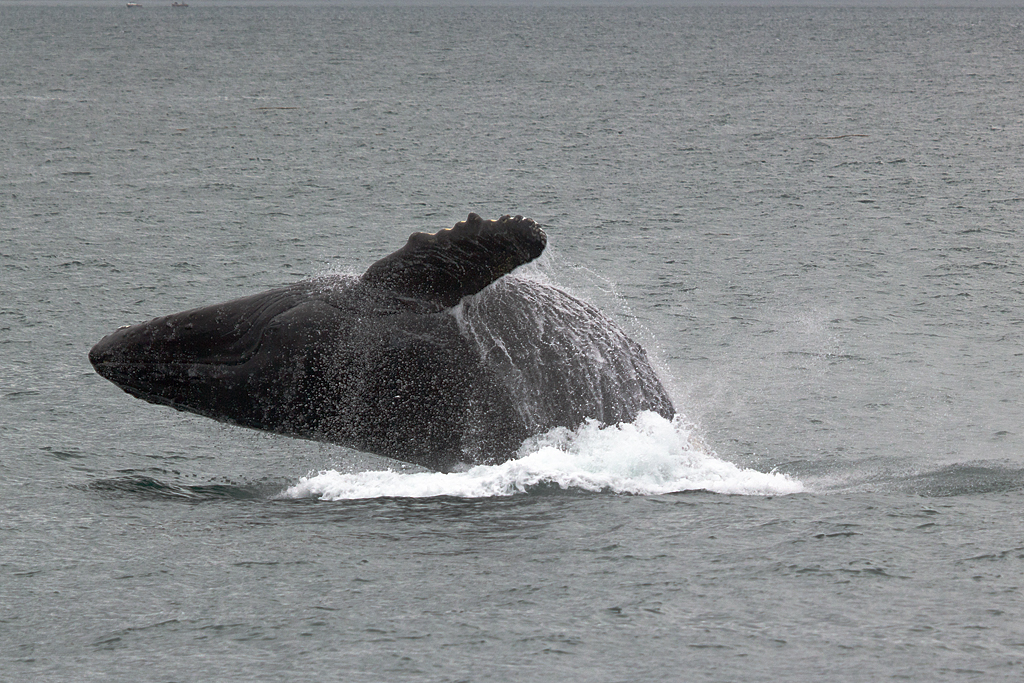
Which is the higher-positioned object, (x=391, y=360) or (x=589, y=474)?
(x=391, y=360)

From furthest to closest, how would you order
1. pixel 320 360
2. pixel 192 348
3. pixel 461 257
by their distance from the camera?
1. pixel 192 348
2. pixel 320 360
3. pixel 461 257

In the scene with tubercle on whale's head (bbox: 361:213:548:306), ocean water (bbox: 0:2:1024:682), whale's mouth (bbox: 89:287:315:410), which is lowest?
ocean water (bbox: 0:2:1024:682)

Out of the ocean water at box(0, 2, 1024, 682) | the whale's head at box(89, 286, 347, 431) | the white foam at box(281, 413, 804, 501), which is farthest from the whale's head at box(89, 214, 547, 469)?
the ocean water at box(0, 2, 1024, 682)

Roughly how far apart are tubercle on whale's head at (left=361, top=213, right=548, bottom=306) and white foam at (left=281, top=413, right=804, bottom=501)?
2.26m

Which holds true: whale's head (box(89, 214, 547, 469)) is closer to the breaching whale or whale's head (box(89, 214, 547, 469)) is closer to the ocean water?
the breaching whale

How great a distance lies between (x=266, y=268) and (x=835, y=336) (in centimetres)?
1328

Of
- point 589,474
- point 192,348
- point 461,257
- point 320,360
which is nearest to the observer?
point 461,257

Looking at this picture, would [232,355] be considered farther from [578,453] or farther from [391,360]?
[578,453]

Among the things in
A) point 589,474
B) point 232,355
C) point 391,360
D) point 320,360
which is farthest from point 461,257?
point 589,474

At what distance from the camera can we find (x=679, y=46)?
150m

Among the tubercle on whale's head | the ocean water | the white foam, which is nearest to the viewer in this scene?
the ocean water

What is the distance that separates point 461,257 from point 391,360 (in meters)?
1.54

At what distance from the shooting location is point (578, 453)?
47.0ft

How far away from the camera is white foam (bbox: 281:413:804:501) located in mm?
14109
